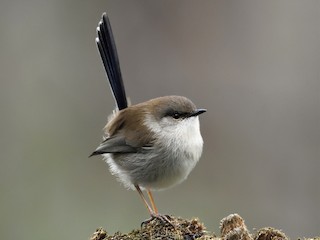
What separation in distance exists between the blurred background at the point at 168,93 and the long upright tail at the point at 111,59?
2.97m

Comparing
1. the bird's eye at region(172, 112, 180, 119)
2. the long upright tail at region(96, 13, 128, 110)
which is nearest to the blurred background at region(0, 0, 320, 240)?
the long upright tail at region(96, 13, 128, 110)

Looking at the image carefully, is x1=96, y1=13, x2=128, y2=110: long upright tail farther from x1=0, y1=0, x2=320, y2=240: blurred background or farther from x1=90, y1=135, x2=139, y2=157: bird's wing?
x1=0, y1=0, x2=320, y2=240: blurred background

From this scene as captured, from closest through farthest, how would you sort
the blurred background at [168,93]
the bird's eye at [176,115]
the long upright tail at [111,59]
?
the bird's eye at [176,115] → the long upright tail at [111,59] → the blurred background at [168,93]

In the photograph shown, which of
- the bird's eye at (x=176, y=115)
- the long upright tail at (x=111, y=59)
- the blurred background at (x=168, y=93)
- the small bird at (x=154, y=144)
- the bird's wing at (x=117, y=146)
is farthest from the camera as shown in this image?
the blurred background at (x=168, y=93)

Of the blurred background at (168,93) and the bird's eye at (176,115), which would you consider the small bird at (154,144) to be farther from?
the blurred background at (168,93)

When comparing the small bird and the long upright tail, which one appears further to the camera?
the long upright tail

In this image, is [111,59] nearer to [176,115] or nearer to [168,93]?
[176,115]

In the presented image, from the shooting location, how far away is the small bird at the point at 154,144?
221 inches

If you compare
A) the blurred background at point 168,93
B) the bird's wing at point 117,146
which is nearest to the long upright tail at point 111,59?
the bird's wing at point 117,146

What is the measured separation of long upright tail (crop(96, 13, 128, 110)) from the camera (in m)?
6.34

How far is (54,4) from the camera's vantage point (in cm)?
1148

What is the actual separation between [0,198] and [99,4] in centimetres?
436

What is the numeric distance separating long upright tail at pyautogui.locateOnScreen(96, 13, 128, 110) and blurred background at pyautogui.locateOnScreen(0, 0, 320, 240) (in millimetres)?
2975

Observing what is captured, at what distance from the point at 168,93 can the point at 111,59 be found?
4.45 meters
